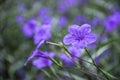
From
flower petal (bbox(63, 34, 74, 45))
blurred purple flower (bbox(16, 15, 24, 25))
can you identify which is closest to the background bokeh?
blurred purple flower (bbox(16, 15, 24, 25))

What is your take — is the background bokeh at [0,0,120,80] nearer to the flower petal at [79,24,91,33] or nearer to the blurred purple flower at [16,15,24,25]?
the blurred purple flower at [16,15,24,25]

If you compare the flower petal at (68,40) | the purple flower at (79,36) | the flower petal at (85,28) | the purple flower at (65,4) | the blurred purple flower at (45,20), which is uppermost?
the flower petal at (85,28)

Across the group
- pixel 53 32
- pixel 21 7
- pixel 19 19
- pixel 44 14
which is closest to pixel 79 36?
pixel 53 32

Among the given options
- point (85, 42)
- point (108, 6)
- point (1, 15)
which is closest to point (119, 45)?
point (108, 6)

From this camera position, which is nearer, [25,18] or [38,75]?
[38,75]

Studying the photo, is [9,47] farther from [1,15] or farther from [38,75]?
[38,75]

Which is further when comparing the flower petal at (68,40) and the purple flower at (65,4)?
the purple flower at (65,4)

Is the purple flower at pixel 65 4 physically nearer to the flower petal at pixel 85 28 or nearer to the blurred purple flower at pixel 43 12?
the blurred purple flower at pixel 43 12

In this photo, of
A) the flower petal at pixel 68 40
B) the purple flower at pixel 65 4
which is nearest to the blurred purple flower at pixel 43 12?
the purple flower at pixel 65 4

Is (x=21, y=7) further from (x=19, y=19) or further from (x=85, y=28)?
(x=85, y=28)
